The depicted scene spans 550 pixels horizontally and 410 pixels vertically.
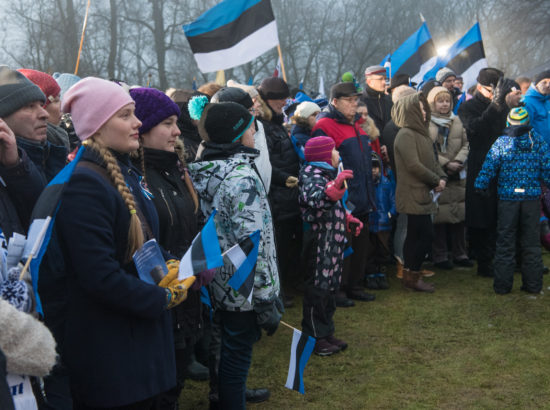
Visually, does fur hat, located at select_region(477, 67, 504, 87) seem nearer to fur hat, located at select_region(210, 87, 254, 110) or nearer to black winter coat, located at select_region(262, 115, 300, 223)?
black winter coat, located at select_region(262, 115, 300, 223)

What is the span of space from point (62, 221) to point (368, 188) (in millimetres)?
4303

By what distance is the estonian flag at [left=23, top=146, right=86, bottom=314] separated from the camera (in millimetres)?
1950

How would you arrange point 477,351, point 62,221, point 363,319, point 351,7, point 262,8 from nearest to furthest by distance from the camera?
point 62,221
point 477,351
point 363,319
point 262,8
point 351,7

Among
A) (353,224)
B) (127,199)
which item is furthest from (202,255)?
(353,224)

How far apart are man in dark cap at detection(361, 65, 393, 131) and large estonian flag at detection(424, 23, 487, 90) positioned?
321 centimetres

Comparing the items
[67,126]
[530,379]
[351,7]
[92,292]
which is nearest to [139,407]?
[92,292]

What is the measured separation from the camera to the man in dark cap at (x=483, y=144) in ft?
21.5

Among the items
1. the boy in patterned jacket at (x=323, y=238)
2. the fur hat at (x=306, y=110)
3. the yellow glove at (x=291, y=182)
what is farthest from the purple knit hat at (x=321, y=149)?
the fur hat at (x=306, y=110)

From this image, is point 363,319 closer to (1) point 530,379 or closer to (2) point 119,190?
(1) point 530,379

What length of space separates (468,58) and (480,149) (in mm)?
4519

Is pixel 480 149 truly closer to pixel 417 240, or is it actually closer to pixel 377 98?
pixel 417 240

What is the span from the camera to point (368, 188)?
19.8 feet

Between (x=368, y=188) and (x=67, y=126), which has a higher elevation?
(x=67, y=126)

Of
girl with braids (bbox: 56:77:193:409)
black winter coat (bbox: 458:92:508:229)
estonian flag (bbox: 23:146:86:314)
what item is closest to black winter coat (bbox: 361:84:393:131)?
black winter coat (bbox: 458:92:508:229)
